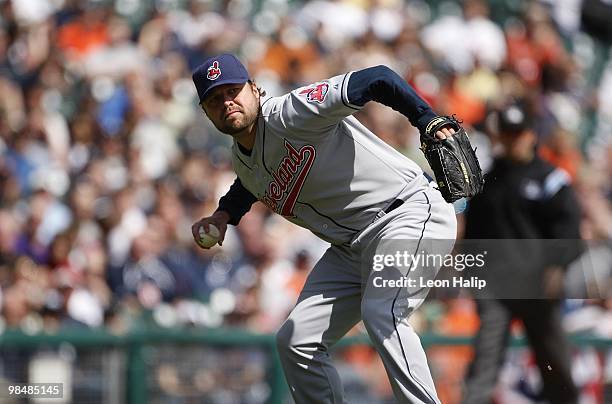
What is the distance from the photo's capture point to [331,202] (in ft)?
17.4

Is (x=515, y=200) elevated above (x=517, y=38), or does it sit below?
above

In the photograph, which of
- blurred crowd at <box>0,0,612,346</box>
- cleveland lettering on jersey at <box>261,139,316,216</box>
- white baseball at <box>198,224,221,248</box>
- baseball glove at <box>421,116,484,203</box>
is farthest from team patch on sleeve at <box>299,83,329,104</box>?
blurred crowd at <box>0,0,612,346</box>

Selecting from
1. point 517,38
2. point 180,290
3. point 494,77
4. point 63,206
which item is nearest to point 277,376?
point 180,290

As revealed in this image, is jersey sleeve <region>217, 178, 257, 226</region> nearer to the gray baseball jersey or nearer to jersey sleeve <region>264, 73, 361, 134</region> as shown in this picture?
the gray baseball jersey

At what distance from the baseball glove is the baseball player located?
1.35ft

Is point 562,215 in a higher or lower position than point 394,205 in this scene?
lower

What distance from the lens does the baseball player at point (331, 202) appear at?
4.99 m

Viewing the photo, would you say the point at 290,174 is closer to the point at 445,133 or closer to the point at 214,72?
the point at 214,72

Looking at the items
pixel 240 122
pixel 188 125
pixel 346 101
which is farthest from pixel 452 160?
pixel 188 125

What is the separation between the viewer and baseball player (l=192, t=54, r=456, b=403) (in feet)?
16.4

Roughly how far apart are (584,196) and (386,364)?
263 inches

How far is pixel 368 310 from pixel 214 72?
128 cm

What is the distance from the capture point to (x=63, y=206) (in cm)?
955

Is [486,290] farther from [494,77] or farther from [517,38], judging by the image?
[517,38]
